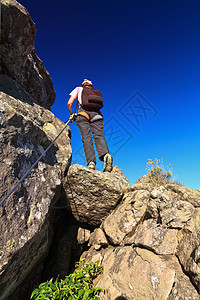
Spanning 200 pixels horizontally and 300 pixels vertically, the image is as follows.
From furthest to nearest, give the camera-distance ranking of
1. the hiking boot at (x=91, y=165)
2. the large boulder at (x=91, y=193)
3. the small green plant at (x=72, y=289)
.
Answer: the hiking boot at (x=91, y=165)
the large boulder at (x=91, y=193)
the small green plant at (x=72, y=289)

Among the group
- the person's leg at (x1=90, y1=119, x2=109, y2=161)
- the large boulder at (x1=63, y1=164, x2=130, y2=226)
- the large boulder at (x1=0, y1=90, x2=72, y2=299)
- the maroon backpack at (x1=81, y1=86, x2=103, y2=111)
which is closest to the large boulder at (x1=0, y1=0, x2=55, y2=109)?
the large boulder at (x1=0, y1=90, x2=72, y2=299)

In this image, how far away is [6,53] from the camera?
16.9 feet

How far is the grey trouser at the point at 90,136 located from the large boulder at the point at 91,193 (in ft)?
3.35

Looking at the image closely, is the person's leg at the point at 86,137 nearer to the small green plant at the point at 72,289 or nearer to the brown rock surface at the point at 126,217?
the brown rock surface at the point at 126,217

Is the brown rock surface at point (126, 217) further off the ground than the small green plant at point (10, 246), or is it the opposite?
the brown rock surface at point (126, 217)

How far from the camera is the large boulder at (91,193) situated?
4973 millimetres

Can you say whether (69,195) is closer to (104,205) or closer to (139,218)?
(104,205)

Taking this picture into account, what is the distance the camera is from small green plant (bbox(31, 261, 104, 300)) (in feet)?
10.6

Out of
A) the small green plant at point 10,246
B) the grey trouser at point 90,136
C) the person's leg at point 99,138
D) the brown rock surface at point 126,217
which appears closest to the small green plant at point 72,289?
the brown rock surface at point 126,217

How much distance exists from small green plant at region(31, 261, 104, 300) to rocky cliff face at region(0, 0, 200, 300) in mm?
258

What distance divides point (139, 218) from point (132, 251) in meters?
0.88

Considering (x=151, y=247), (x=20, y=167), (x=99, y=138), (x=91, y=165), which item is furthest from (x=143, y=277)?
(x=99, y=138)

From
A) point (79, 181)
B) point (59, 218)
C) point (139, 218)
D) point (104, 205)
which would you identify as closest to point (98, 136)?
point (79, 181)

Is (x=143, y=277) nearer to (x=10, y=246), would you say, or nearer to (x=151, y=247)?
(x=151, y=247)
